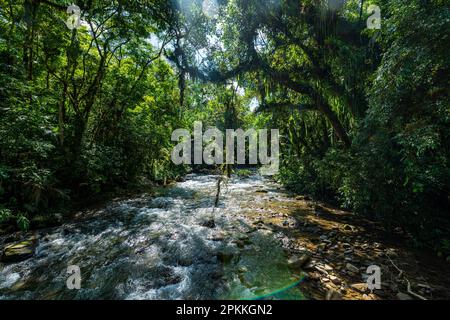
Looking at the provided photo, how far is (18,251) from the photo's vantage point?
Result: 4027 mm

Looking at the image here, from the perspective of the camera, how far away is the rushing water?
124 inches

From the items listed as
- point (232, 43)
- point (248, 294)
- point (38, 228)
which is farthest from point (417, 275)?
point (232, 43)

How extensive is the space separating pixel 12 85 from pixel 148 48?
269 inches

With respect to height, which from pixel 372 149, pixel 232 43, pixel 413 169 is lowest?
pixel 413 169

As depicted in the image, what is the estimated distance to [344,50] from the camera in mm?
7281

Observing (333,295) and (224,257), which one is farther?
(224,257)

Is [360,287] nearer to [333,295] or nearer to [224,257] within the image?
[333,295]

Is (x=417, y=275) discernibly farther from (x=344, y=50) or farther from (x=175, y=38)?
(x=175, y=38)

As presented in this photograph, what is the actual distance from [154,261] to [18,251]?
261 centimetres

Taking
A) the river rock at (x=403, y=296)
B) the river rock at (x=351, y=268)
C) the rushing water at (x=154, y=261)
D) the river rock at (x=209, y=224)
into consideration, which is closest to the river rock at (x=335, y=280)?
the river rock at (x=351, y=268)

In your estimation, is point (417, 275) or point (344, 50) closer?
point (417, 275)

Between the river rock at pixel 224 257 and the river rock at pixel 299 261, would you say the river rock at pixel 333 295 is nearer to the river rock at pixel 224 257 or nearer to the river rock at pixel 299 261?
the river rock at pixel 299 261

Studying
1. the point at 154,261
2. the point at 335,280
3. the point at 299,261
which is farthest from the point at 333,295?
the point at 154,261
